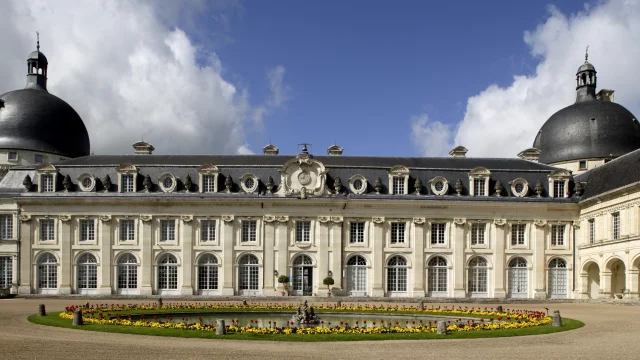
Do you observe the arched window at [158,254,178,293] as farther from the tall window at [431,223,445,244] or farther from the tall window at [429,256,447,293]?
the tall window at [431,223,445,244]

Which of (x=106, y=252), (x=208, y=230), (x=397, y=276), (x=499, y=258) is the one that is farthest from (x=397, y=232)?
(x=106, y=252)


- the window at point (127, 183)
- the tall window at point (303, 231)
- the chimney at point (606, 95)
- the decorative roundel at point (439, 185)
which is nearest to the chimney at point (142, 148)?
the window at point (127, 183)

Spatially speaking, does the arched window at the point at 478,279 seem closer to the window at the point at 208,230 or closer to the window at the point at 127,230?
the window at the point at 208,230

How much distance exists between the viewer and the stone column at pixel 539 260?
50438 mm

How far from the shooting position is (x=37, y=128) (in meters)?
60.8

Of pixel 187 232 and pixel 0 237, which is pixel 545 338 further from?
pixel 0 237

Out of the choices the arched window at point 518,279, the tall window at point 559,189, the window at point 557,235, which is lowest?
the arched window at point 518,279

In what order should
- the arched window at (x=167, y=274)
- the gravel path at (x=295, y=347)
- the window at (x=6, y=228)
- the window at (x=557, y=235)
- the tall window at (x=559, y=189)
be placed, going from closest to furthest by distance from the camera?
the gravel path at (x=295, y=347) → the arched window at (x=167, y=274) → the window at (x=6, y=228) → the window at (x=557, y=235) → the tall window at (x=559, y=189)

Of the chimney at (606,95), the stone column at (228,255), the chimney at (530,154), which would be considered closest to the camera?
the stone column at (228,255)

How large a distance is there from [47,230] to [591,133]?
155ft

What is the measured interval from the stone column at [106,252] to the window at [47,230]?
348 cm

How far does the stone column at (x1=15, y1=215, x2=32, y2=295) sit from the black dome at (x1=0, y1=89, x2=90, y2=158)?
11.8 meters

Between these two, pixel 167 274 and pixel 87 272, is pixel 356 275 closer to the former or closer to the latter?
pixel 167 274

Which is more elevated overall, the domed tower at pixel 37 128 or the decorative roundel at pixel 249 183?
the domed tower at pixel 37 128
